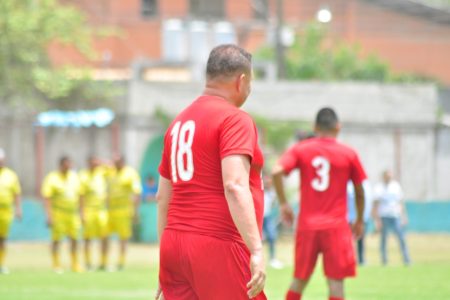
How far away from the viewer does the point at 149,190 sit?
1385 inches

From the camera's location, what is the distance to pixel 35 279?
2042 cm

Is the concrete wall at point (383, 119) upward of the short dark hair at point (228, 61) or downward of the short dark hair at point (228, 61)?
downward

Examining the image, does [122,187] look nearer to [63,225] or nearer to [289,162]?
[63,225]

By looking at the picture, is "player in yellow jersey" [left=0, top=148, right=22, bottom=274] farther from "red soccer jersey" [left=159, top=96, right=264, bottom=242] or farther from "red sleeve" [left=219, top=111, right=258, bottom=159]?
"red sleeve" [left=219, top=111, right=258, bottom=159]

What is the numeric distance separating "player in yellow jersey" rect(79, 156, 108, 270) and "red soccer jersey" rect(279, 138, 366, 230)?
13448 millimetres

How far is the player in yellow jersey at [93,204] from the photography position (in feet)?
83.7

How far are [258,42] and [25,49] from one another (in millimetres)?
21491

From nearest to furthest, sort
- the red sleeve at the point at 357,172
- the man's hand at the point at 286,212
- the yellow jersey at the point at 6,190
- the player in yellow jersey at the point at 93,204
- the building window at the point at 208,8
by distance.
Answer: the red sleeve at the point at 357,172 < the man's hand at the point at 286,212 < the yellow jersey at the point at 6,190 < the player in yellow jersey at the point at 93,204 < the building window at the point at 208,8

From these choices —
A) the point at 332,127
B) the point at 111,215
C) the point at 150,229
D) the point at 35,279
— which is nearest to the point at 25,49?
the point at 150,229

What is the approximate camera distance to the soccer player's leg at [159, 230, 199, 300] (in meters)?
7.36

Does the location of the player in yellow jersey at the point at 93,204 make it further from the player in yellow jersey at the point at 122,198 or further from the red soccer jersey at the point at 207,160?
the red soccer jersey at the point at 207,160

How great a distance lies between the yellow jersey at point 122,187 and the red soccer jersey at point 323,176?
1317 centimetres

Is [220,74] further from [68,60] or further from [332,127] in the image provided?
[68,60]

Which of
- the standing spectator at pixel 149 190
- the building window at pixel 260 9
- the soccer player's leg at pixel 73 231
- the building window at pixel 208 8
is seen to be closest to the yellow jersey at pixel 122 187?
the soccer player's leg at pixel 73 231
